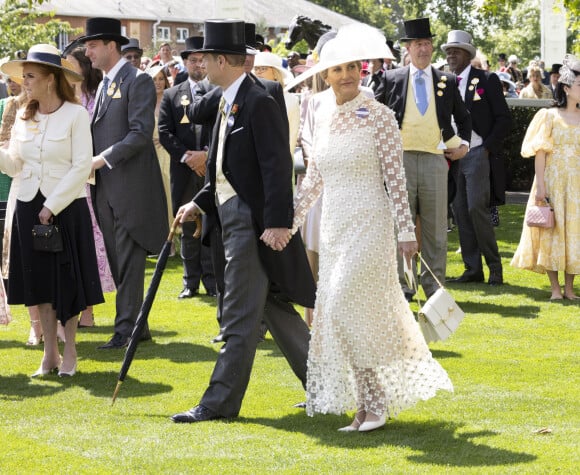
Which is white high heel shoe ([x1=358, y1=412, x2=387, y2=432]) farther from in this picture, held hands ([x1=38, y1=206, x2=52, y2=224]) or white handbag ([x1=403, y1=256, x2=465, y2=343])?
held hands ([x1=38, y1=206, x2=52, y2=224])

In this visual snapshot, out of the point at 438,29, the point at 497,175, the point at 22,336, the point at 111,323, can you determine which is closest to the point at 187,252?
the point at 111,323

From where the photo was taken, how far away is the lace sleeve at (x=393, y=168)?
7066 mm

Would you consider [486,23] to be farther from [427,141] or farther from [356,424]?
[356,424]

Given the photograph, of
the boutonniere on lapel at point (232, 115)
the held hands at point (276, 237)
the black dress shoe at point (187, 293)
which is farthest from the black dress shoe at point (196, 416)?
the black dress shoe at point (187, 293)

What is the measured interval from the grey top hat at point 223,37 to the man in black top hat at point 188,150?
427 centimetres

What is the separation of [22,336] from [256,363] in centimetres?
258

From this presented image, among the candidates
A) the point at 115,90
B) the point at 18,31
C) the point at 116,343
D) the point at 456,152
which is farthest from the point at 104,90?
the point at 18,31

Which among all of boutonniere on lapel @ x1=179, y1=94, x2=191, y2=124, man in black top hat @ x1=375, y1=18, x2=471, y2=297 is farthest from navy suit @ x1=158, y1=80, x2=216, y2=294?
man in black top hat @ x1=375, y1=18, x2=471, y2=297

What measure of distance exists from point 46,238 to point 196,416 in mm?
2025

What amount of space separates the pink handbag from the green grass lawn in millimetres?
1619

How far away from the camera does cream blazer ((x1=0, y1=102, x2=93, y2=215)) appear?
29.4 ft

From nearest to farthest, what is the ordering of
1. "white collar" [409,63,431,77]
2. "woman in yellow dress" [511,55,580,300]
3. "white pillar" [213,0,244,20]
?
"white collar" [409,63,431,77] → "woman in yellow dress" [511,55,580,300] → "white pillar" [213,0,244,20]

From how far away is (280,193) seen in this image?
23.8ft

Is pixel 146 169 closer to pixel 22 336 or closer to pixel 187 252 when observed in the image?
pixel 22 336
